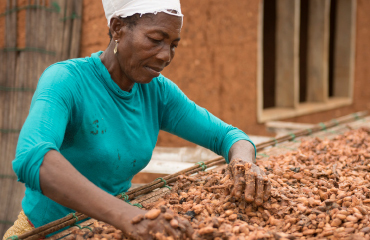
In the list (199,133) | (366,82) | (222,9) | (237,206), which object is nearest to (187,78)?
(222,9)

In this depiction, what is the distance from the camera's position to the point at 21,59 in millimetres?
3219

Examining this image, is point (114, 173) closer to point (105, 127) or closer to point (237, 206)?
point (105, 127)

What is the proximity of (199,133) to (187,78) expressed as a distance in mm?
1955

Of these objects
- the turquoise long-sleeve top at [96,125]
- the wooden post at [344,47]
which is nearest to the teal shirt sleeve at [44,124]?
the turquoise long-sleeve top at [96,125]

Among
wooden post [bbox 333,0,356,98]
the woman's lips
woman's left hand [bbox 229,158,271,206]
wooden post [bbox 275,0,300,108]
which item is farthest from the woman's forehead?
wooden post [bbox 333,0,356,98]

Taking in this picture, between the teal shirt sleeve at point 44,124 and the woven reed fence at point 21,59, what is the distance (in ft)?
6.12

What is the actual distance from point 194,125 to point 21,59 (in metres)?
1.94

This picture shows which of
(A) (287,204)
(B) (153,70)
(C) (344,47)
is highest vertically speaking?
(B) (153,70)

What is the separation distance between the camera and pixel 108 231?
1306 mm

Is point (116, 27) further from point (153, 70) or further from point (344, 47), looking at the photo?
point (344, 47)

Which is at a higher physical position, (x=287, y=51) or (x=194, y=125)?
(x=287, y=51)

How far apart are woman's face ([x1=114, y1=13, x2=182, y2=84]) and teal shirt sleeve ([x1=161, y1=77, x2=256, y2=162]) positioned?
0.34 metres

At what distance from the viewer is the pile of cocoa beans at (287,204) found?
130 centimetres

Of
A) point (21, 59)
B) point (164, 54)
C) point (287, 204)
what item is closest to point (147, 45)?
point (164, 54)
